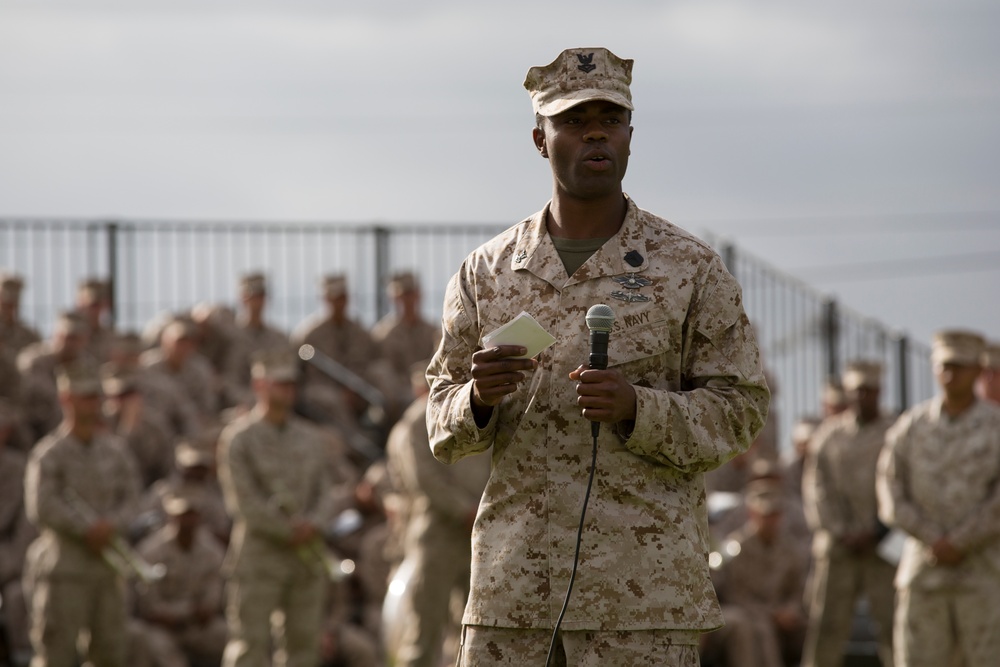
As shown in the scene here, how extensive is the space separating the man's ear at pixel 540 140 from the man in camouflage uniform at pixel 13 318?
11701 mm

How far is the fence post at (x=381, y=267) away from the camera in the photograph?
63.2ft

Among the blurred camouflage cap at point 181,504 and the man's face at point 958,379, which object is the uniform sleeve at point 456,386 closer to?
the man's face at point 958,379

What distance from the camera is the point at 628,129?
464cm

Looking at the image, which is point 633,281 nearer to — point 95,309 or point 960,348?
point 960,348

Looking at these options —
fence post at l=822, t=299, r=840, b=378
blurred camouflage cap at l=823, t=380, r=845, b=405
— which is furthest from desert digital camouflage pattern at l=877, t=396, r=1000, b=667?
fence post at l=822, t=299, r=840, b=378

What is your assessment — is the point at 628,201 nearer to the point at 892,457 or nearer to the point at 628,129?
the point at 628,129

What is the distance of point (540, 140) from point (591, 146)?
25 centimetres

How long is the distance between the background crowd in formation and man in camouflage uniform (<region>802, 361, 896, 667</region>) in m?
0.02

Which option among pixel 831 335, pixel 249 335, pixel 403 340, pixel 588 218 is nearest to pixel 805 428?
pixel 831 335

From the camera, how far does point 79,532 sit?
11836mm

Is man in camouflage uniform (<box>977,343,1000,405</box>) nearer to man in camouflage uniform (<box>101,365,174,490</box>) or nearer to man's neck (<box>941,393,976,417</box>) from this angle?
man's neck (<box>941,393,976,417</box>)

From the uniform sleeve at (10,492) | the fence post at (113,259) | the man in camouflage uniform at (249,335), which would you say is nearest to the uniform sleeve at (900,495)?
the uniform sleeve at (10,492)

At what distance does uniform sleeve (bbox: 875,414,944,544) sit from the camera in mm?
10180

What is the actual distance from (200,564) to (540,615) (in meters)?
8.74
